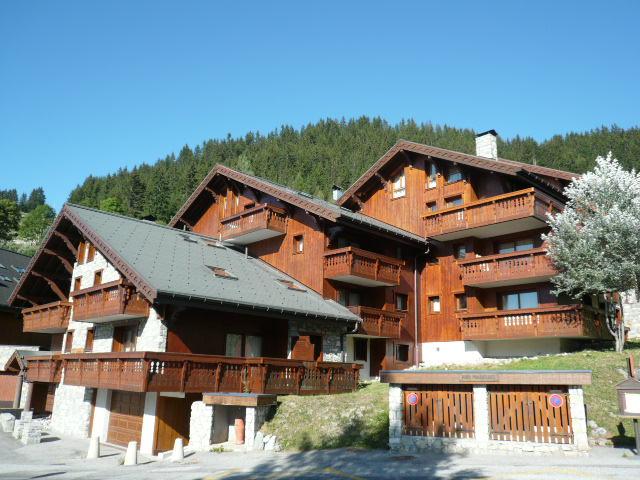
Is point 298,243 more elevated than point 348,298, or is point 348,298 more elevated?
point 298,243

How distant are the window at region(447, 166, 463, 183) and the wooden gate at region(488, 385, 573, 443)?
17.3 meters

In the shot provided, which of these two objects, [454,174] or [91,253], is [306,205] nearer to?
[454,174]

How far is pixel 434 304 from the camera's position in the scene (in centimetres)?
2945

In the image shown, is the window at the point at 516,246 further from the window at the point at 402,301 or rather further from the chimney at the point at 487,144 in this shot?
the chimney at the point at 487,144

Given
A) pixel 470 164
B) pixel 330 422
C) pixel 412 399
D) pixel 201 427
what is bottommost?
pixel 201 427

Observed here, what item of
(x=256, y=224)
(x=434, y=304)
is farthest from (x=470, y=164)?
(x=256, y=224)

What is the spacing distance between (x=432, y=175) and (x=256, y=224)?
9.97 m

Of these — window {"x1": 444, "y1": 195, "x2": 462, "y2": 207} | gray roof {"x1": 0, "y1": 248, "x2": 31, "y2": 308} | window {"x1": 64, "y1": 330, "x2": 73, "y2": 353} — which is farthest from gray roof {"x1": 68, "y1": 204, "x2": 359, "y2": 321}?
gray roof {"x1": 0, "y1": 248, "x2": 31, "y2": 308}

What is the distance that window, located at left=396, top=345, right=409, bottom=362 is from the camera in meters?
28.6

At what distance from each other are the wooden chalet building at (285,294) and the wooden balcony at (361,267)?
0.08 metres

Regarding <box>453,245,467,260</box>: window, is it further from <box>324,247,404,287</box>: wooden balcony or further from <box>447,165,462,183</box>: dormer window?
<box>447,165,462,183</box>: dormer window

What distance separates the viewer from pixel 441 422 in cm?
1419

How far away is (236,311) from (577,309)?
45.6 feet

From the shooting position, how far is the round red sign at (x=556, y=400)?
12809 millimetres
